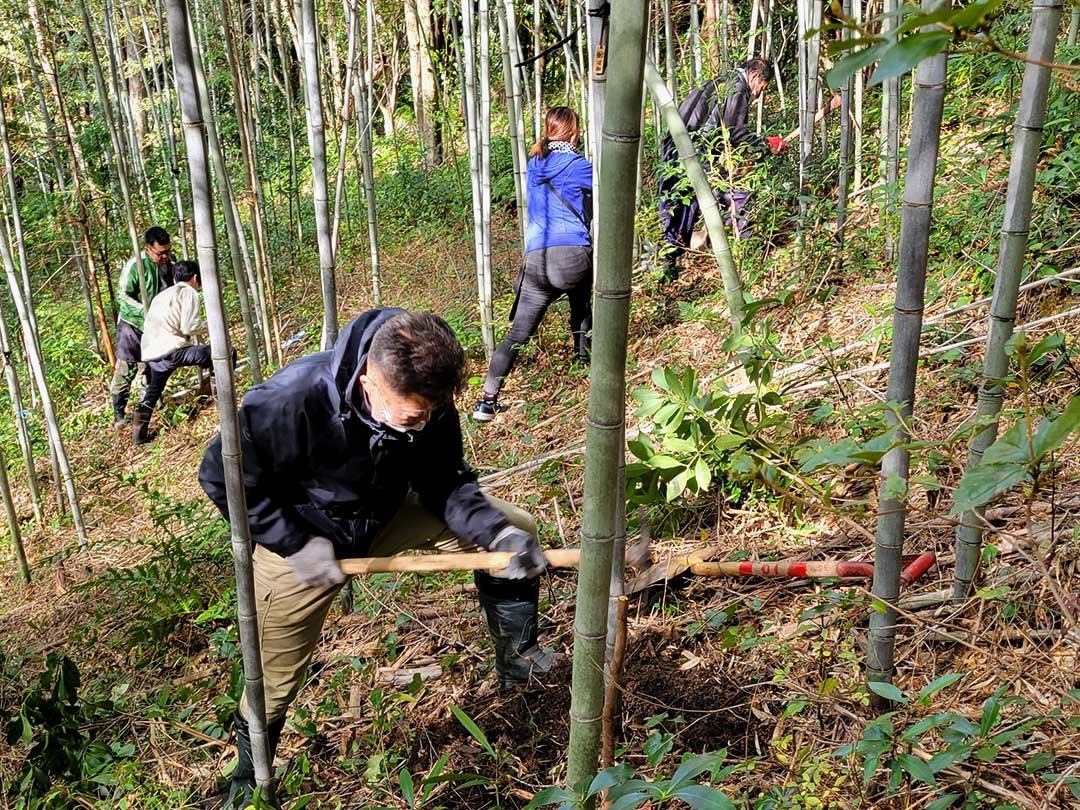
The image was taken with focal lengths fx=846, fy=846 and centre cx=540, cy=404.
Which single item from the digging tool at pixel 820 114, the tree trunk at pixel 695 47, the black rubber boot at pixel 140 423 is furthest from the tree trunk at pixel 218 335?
the tree trunk at pixel 695 47

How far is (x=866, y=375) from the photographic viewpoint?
3.42m

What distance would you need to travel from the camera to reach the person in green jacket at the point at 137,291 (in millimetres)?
6480

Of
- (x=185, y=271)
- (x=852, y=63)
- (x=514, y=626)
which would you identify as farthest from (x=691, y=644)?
(x=185, y=271)

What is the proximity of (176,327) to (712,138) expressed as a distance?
400 cm

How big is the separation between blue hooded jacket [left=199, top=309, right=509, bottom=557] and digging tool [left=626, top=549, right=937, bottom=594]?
615mm

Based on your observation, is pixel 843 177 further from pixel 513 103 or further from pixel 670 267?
pixel 513 103

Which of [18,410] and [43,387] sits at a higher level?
[43,387]

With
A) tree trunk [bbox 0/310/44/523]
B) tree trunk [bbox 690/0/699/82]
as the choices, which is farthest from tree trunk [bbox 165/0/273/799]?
tree trunk [bbox 690/0/699/82]

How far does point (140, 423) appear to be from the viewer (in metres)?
6.48

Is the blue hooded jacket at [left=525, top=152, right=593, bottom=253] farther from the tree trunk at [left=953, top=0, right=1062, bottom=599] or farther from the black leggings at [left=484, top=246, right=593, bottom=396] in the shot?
the tree trunk at [left=953, top=0, right=1062, bottom=599]

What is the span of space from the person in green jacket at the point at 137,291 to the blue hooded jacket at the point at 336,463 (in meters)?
4.77

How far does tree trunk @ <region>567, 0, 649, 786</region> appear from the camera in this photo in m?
1.04

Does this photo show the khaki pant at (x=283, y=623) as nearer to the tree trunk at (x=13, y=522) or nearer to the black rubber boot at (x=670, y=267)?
the tree trunk at (x=13, y=522)

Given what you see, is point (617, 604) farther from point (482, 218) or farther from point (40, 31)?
point (40, 31)
